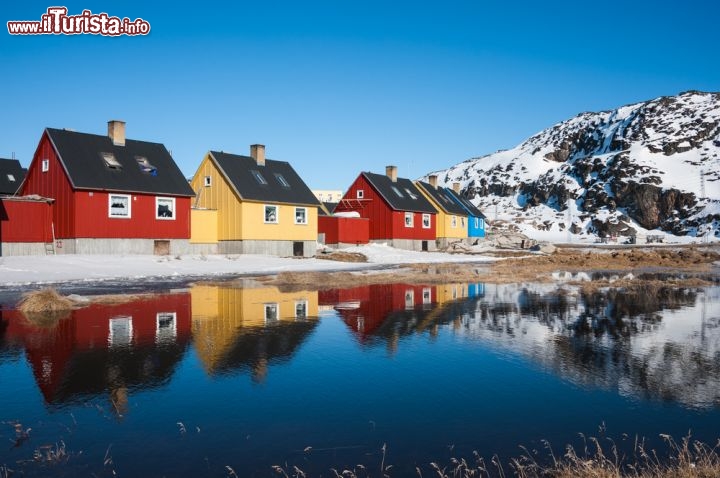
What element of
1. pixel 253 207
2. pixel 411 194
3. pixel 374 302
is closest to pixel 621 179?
pixel 411 194

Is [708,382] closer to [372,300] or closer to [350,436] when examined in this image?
[350,436]

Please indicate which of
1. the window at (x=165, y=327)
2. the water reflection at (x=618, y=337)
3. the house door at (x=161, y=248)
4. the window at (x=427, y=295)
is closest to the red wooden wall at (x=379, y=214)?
the house door at (x=161, y=248)

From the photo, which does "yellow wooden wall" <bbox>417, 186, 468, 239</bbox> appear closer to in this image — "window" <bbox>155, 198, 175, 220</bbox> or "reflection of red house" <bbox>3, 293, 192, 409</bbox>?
"window" <bbox>155, 198, 175, 220</bbox>

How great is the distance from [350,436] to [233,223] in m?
34.2

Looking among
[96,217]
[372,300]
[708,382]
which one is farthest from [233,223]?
[708,382]

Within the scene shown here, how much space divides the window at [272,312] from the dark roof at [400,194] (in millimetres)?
39012

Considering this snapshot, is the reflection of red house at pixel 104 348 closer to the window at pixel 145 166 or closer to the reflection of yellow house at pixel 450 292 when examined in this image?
the reflection of yellow house at pixel 450 292

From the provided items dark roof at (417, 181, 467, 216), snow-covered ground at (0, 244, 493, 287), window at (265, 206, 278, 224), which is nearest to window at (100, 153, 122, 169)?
snow-covered ground at (0, 244, 493, 287)

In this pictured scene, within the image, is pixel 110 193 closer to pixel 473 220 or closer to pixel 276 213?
pixel 276 213

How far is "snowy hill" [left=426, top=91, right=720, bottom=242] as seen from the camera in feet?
378

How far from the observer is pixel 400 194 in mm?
58000

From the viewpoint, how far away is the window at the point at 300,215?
42281 millimetres

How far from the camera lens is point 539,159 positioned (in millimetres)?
177750

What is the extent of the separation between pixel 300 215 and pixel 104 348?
32998 mm
